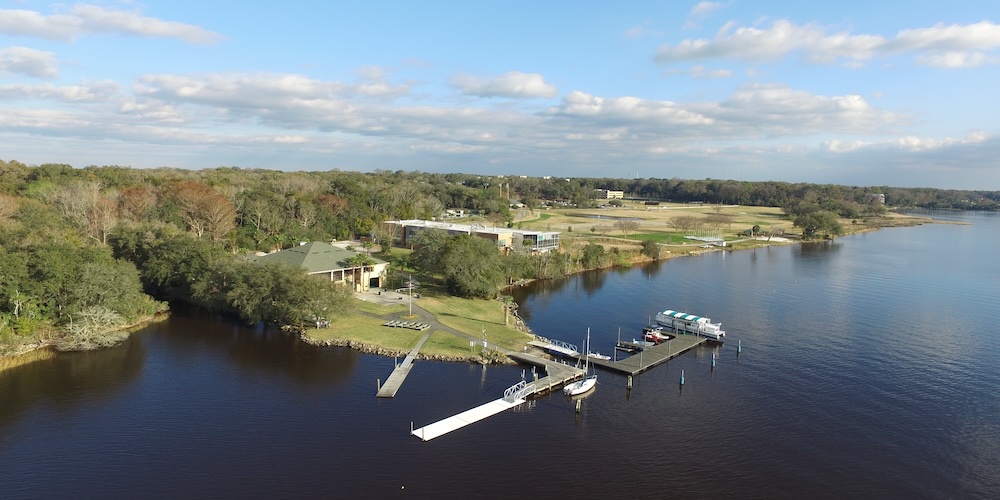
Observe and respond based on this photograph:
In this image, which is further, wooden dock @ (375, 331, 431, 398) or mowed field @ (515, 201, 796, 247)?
mowed field @ (515, 201, 796, 247)

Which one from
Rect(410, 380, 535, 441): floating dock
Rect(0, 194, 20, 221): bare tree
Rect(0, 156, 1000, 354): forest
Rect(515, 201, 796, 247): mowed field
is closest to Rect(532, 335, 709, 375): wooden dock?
Rect(410, 380, 535, 441): floating dock

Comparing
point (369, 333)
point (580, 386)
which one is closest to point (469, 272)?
point (369, 333)

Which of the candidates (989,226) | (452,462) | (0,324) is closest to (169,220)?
(0,324)

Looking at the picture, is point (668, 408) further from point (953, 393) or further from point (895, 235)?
point (895, 235)

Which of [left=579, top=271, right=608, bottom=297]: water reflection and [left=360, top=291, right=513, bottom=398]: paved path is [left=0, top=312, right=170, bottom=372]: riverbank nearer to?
[left=360, top=291, right=513, bottom=398]: paved path

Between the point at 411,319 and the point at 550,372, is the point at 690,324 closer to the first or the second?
the point at 550,372

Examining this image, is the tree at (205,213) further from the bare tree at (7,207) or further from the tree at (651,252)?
the tree at (651,252)

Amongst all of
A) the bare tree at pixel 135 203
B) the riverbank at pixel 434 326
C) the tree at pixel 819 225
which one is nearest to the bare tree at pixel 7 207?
the bare tree at pixel 135 203
